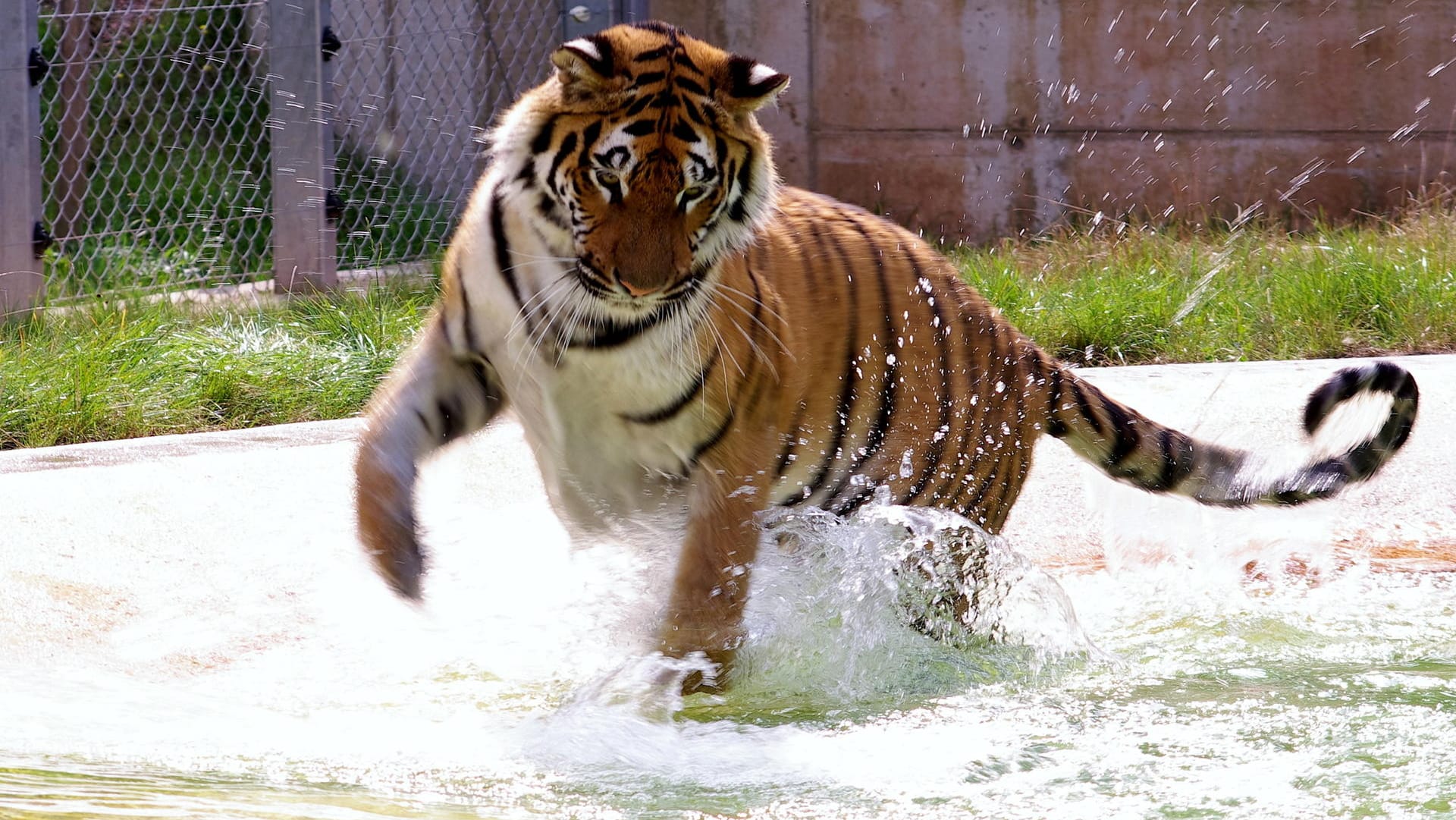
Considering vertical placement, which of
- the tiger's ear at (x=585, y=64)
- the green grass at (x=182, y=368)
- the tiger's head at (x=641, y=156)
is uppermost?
the tiger's ear at (x=585, y=64)

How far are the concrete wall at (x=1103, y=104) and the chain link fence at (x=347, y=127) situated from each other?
103 centimetres

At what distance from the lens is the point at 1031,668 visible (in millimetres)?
2662

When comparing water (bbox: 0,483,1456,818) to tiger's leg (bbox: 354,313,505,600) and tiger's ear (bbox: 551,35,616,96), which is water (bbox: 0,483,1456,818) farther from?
tiger's ear (bbox: 551,35,616,96)

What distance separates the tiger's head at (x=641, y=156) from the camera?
2379 mm

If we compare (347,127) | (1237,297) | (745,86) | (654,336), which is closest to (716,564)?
(654,336)

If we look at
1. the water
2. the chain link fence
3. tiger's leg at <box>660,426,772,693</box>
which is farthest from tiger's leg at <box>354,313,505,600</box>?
the chain link fence

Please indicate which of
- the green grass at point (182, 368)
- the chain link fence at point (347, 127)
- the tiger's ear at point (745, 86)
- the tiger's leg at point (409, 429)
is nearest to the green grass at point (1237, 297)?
the green grass at point (182, 368)

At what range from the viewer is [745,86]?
2.48m

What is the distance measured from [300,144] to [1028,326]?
2.42m

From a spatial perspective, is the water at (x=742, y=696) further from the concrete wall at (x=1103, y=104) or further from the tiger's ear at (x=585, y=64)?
the concrete wall at (x=1103, y=104)

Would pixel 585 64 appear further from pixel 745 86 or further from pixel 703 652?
pixel 703 652

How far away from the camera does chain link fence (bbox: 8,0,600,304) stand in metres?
5.78

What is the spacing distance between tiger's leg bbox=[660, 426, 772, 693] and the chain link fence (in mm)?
3351

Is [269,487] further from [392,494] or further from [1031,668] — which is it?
[1031,668]
